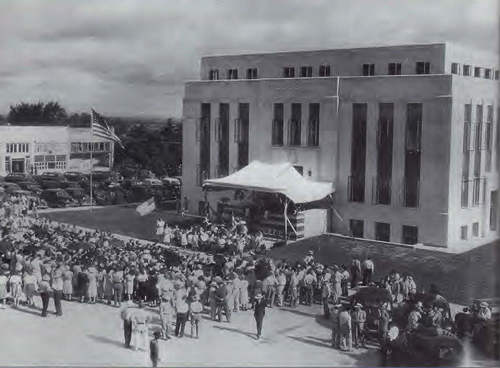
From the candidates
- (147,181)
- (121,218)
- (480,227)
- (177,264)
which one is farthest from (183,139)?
(480,227)

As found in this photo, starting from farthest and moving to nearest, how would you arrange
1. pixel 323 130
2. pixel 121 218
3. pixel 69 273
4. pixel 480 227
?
1. pixel 121 218
2. pixel 323 130
3. pixel 480 227
4. pixel 69 273

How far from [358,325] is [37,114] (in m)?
→ 15.2

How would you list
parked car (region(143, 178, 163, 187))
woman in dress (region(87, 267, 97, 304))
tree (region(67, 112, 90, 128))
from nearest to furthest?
woman in dress (region(87, 267, 97, 304)) < tree (region(67, 112, 90, 128)) < parked car (region(143, 178, 163, 187))

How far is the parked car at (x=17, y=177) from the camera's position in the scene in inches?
1064

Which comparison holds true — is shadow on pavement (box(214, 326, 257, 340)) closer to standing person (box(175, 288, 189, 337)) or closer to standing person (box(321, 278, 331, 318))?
standing person (box(175, 288, 189, 337))

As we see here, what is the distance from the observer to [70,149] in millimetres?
26859

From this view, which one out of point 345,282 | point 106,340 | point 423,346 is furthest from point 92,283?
point 423,346

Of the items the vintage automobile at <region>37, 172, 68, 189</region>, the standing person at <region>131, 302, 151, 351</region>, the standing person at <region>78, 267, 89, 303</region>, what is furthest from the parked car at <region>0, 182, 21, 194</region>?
the standing person at <region>131, 302, 151, 351</region>

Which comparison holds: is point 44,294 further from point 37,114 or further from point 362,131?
point 362,131

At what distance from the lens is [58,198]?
27984 millimetres

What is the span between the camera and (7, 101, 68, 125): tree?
77.7ft

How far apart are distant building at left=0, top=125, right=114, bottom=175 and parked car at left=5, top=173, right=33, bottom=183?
1.22 feet

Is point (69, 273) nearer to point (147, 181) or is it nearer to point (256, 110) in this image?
point (147, 181)

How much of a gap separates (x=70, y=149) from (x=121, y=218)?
359 cm
